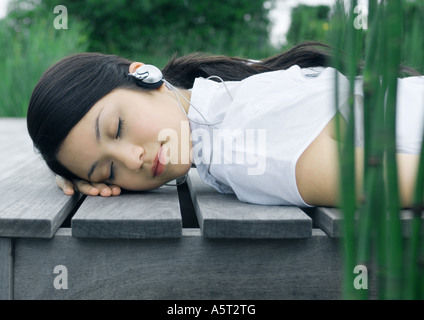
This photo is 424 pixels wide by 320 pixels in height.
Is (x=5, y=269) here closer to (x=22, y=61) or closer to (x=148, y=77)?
(x=148, y=77)

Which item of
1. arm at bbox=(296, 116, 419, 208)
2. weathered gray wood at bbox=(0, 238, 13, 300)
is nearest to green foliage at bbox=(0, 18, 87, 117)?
weathered gray wood at bbox=(0, 238, 13, 300)

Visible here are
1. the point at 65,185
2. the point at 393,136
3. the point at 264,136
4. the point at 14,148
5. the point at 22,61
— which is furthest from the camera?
the point at 22,61

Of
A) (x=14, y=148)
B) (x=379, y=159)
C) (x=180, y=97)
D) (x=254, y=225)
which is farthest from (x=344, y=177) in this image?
(x=14, y=148)

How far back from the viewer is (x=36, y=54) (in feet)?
16.8

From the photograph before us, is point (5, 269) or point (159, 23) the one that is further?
point (159, 23)

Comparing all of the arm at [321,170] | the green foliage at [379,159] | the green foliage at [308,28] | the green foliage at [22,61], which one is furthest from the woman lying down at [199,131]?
the green foliage at [22,61]

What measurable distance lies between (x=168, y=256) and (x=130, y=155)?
40 centimetres

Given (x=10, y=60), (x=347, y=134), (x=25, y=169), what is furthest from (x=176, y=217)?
(x=10, y=60)

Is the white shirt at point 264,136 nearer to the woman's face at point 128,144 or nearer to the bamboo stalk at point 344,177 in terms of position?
the woman's face at point 128,144

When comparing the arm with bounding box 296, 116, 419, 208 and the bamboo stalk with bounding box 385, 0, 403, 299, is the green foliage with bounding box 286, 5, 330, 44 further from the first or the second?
the bamboo stalk with bounding box 385, 0, 403, 299

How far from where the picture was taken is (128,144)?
1.60 metres

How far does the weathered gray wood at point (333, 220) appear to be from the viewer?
1.26 m

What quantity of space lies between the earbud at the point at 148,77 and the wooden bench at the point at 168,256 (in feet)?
1.85
